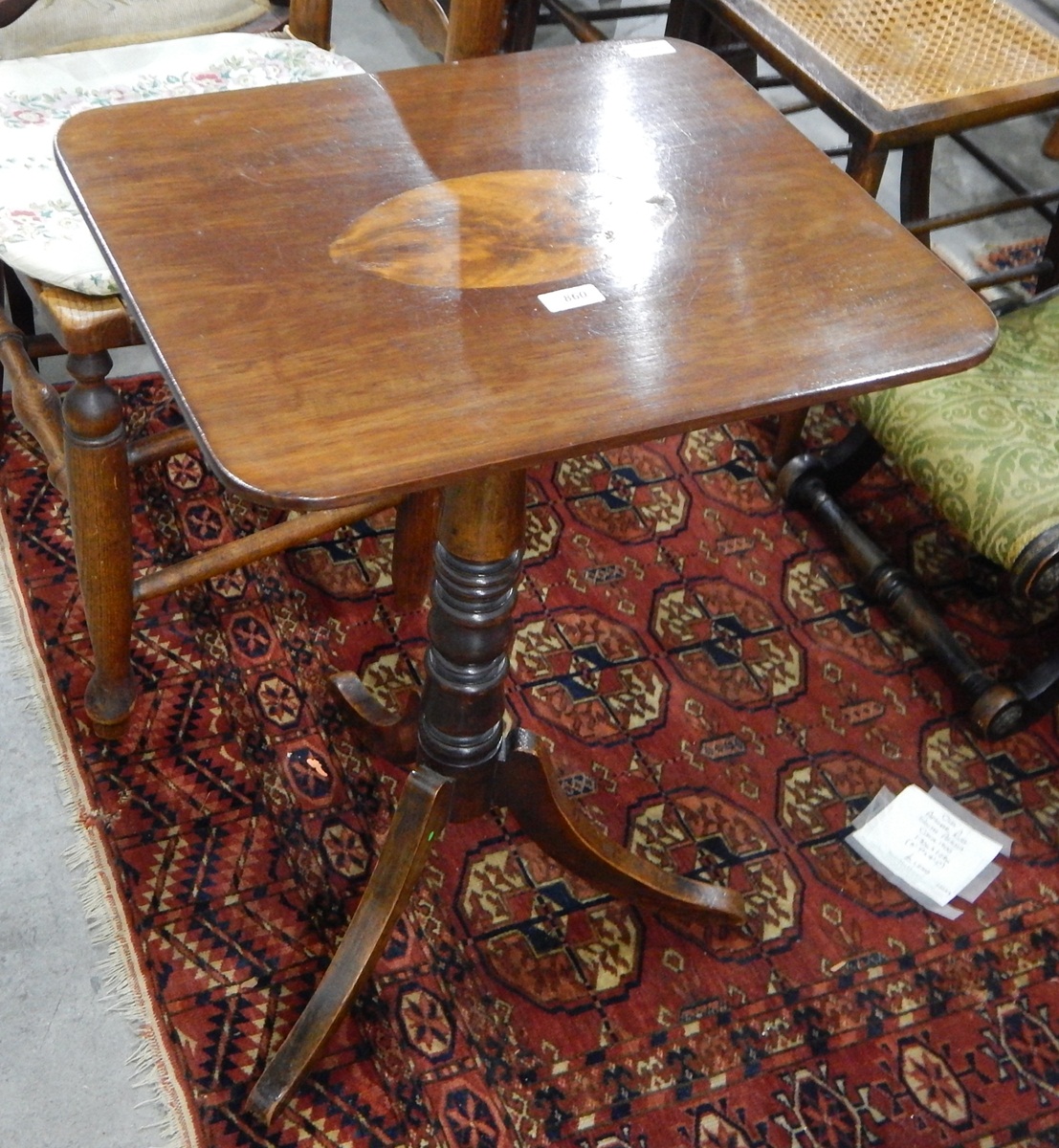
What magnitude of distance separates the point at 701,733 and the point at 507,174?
2.83 feet

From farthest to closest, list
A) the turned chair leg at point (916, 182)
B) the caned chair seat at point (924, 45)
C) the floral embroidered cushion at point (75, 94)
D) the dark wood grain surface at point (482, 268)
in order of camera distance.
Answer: the turned chair leg at point (916, 182)
the caned chair seat at point (924, 45)
the floral embroidered cushion at point (75, 94)
the dark wood grain surface at point (482, 268)

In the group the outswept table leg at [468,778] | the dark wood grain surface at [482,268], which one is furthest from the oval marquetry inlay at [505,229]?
A: the outswept table leg at [468,778]

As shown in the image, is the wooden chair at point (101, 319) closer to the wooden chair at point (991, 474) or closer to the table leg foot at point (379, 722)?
the table leg foot at point (379, 722)

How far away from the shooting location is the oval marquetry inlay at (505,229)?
1.07 metres

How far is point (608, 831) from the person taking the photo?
1.66m

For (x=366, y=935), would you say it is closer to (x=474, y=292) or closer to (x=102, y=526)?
(x=102, y=526)

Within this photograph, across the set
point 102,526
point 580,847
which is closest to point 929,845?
point 580,847

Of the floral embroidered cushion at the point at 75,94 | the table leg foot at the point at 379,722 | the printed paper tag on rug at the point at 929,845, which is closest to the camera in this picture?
the floral embroidered cushion at the point at 75,94

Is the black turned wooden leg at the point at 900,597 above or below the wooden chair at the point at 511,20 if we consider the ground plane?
below

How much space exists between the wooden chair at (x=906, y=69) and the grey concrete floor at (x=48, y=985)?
1186 millimetres

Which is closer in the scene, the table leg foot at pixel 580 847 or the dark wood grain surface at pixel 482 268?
the dark wood grain surface at pixel 482 268

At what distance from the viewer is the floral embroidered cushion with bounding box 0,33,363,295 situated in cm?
133

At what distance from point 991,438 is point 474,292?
0.88 meters

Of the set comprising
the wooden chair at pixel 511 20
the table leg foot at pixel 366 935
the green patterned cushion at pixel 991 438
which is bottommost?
the table leg foot at pixel 366 935
